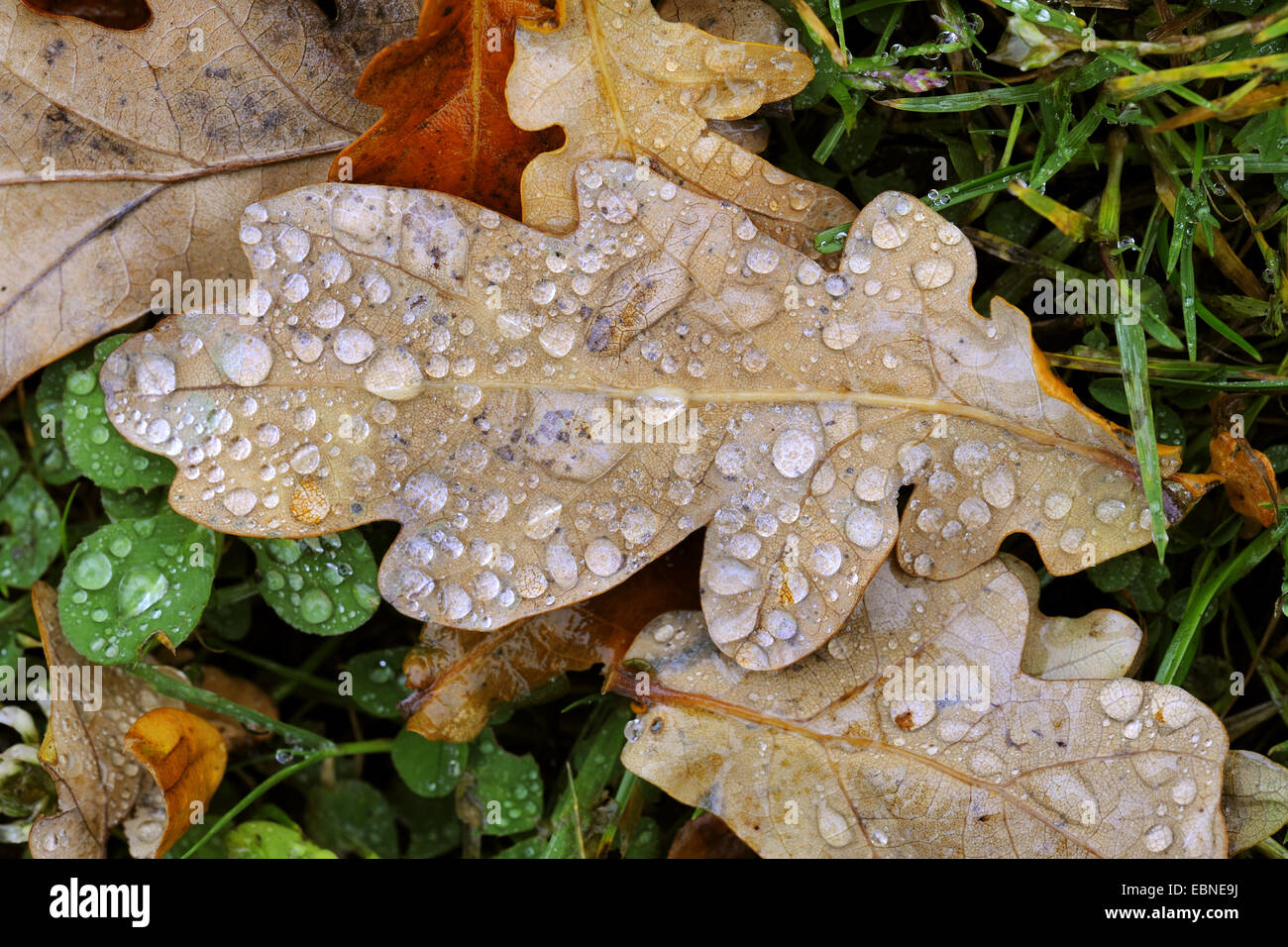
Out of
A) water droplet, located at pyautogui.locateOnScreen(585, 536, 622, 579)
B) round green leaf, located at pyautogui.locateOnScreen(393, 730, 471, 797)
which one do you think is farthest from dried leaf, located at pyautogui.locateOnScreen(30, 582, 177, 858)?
water droplet, located at pyautogui.locateOnScreen(585, 536, 622, 579)

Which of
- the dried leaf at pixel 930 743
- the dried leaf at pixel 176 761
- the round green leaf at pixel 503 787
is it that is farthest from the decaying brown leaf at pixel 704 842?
the dried leaf at pixel 176 761

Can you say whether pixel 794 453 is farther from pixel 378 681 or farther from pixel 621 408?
pixel 378 681

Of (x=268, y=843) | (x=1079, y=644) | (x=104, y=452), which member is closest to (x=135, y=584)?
(x=104, y=452)

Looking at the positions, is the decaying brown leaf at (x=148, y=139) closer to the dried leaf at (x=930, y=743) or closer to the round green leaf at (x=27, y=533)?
the round green leaf at (x=27, y=533)

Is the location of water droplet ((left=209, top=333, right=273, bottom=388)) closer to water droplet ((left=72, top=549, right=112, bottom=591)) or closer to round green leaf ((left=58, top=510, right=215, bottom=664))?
round green leaf ((left=58, top=510, right=215, bottom=664))
